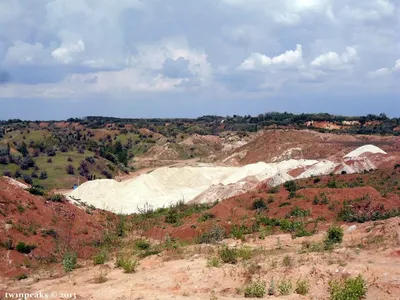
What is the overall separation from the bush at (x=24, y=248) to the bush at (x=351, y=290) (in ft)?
43.7

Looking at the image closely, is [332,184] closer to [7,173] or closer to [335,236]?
[335,236]

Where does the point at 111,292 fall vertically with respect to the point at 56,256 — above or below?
above

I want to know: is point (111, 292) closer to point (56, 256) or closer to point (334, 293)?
point (334, 293)

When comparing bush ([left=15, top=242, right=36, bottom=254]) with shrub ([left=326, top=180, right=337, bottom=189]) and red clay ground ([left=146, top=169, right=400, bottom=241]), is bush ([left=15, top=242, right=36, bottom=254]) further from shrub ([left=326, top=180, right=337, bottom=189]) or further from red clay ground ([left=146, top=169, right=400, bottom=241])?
shrub ([left=326, top=180, right=337, bottom=189])

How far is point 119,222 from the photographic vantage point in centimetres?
2828

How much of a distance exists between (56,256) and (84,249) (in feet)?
4.96

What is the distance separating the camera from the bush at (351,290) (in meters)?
9.74

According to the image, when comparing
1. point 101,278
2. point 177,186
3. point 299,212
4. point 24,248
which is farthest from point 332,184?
point 177,186

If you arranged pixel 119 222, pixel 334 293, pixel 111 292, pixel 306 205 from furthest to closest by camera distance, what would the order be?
pixel 119 222
pixel 306 205
pixel 111 292
pixel 334 293

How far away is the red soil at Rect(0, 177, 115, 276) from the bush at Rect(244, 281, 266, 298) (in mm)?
9642

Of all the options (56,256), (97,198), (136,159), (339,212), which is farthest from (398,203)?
(136,159)

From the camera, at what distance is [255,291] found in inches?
418

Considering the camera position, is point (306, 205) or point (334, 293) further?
point (306, 205)

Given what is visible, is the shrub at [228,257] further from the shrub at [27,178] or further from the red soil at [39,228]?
the shrub at [27,178]
